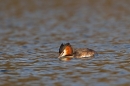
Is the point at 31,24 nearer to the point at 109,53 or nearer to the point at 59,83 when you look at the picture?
the point at 109,53

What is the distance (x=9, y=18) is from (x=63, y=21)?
8.75ft

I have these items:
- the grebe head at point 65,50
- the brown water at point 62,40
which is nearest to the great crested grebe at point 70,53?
the grebe head at point 65,50

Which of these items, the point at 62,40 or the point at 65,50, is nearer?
the point at 65,50

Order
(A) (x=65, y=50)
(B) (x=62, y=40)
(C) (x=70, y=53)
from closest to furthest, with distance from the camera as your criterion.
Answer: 1. (A) (x=65, y=50)
2. (C) (x=70, y=53)
3. (B) (x=62, y=40)

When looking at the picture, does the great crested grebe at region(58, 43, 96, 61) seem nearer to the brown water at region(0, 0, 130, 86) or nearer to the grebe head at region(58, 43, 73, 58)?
the grebe head at region(58, 43, 73, 58)

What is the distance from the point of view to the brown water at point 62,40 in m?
10.1

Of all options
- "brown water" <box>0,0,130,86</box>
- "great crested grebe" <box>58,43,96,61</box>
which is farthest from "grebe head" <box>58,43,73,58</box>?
"brown water" <box>0,0,130,86</box>

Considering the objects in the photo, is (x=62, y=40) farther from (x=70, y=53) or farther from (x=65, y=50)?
(x=65, y=50)

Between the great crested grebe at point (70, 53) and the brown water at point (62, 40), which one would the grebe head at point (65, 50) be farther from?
the brown water at point (62, 40)

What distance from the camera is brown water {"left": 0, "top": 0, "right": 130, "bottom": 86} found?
10.1m

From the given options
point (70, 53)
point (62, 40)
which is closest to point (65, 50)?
point (70, 53)

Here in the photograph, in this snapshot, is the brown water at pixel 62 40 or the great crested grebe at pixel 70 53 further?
the great crested grebe at pixel 70 53

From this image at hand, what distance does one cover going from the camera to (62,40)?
16.2m

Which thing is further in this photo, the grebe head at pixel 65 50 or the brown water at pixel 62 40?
the grebe head at pixel 65 50
